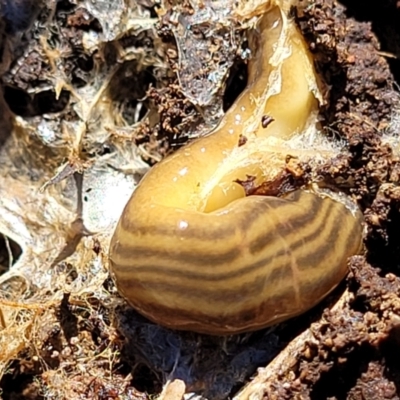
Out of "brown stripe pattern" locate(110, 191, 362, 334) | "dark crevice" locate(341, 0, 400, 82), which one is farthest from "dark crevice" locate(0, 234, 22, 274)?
"dark crevice" locate(341, 0, 400, 82)

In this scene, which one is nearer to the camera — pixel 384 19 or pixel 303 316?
pixel 303 316

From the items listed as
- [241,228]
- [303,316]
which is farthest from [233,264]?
[303,316]

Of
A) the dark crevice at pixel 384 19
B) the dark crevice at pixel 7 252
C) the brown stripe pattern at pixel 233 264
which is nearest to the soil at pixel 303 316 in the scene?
the dark crevice at pixel 384 19

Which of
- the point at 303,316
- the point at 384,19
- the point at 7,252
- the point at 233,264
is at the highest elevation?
the point at 384,19

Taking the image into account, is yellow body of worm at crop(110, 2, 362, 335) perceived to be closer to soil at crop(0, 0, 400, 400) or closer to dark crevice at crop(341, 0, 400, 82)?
soil at crop(0, 0, 400, 400)

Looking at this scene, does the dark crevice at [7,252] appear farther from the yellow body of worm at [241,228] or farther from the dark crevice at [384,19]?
the dark crevice at [384,19]

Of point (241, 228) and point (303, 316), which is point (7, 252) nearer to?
point (241, 228)
